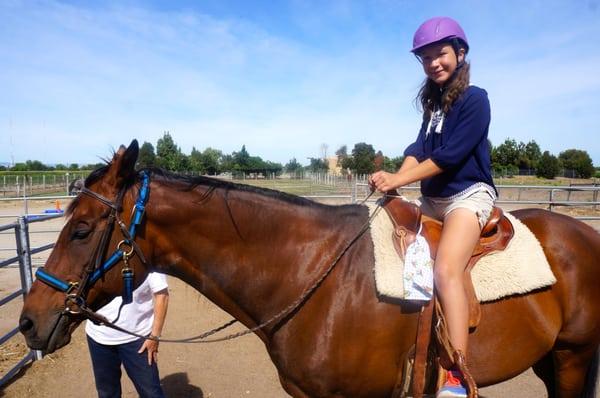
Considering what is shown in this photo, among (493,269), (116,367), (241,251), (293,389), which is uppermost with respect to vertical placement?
(241,251)

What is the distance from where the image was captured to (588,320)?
8.24 ft

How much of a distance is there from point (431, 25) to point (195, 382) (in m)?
4.26

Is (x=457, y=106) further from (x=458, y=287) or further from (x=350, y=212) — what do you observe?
(x=458, y=287)

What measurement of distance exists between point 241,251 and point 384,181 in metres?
0.96

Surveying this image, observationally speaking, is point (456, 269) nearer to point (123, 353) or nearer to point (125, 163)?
point (125, 163)

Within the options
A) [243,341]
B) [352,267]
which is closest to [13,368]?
[243,341]

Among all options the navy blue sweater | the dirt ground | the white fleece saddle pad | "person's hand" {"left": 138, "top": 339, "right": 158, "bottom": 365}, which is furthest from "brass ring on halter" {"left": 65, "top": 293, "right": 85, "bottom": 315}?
the dirt ground

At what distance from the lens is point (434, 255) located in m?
2.18

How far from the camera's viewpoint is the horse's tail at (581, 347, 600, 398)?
267 centimetres

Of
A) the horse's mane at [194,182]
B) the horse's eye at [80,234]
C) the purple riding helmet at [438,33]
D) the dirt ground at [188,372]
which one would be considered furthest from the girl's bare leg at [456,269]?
the dirt ground at [188,372]

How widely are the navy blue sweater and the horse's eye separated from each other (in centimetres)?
200

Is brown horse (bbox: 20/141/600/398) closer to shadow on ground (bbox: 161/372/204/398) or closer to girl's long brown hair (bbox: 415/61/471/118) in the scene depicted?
girl's long brown hair (bbox: 415/61/471/118)

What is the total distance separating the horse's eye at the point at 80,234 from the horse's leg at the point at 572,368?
124 inches

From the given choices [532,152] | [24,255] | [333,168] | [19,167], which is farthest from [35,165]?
[532,152]
